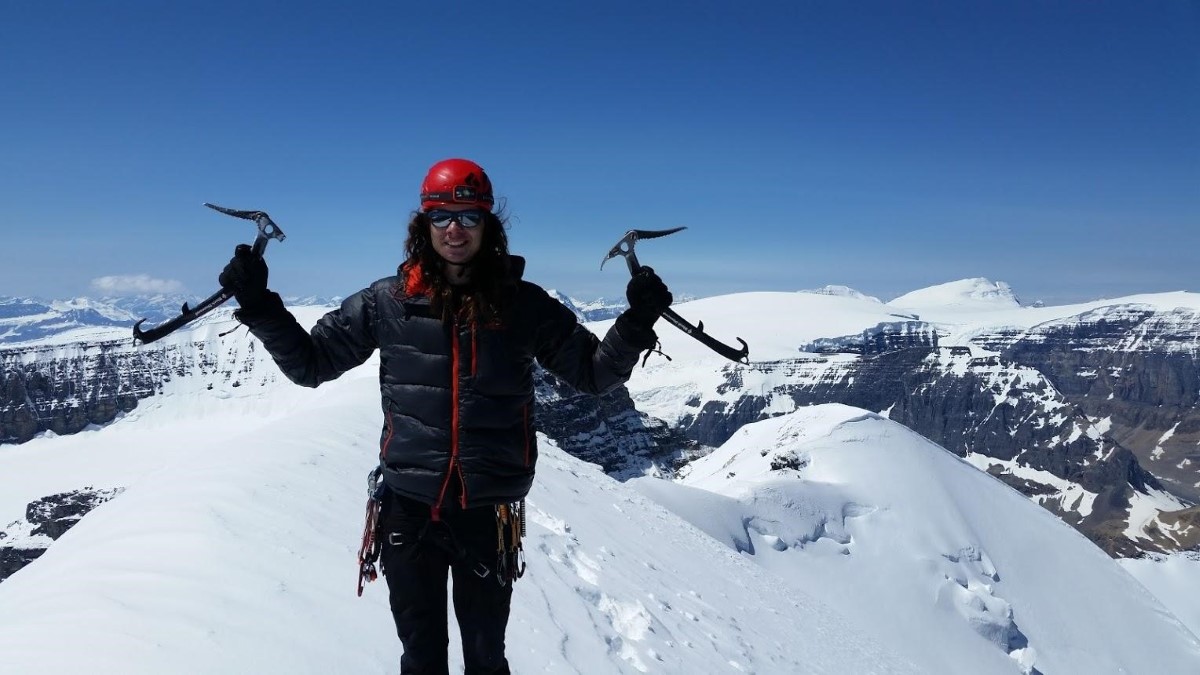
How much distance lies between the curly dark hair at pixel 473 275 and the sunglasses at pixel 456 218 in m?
0.10

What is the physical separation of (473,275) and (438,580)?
2052mm

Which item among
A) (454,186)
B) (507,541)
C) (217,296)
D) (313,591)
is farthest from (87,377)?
(454,186)

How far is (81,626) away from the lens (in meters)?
5.52

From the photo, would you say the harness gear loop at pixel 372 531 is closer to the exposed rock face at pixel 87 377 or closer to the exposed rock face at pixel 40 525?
the exposed rock face at pixel 40 525

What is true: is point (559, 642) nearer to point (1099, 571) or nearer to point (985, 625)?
point (985, 625)

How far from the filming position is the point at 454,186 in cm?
442

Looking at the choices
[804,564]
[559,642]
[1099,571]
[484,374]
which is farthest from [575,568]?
[1099,571]

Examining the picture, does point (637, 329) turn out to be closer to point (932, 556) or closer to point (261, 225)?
point (261, 225)

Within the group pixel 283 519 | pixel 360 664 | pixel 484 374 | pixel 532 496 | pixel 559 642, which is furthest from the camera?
pixel 532 496

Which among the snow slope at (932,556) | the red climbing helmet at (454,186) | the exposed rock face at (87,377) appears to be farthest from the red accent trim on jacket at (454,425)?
the exposed rock face at (87,377)

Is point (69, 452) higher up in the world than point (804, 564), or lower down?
lower down

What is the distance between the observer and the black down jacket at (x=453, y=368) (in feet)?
14.5

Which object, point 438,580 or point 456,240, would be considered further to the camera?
point 438,580

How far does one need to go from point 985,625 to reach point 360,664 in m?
39.0
